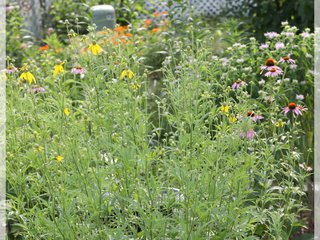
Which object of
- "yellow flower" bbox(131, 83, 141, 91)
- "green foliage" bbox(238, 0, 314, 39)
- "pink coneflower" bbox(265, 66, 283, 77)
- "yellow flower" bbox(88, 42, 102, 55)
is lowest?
"green foliage" bbox(238, 0, 314, 39)

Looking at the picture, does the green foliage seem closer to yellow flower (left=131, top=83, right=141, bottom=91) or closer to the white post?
the white post

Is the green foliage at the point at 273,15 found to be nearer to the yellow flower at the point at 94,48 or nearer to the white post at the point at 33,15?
the white post at the point at 33,15

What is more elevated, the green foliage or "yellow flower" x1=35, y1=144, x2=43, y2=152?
"yellow flower" x1=35, y1=144, x2=43, y2=152

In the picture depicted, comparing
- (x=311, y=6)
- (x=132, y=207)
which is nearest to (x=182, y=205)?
(x=132, y=207)

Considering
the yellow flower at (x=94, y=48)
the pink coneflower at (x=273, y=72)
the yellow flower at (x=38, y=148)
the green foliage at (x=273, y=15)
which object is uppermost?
the yellow flower at (x=94, y=48)

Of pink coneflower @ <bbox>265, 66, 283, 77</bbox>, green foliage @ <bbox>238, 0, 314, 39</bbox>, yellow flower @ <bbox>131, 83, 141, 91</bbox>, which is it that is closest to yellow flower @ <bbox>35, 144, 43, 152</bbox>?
yellow flower @ <bbox>131, 83, 141, 91</bbox>

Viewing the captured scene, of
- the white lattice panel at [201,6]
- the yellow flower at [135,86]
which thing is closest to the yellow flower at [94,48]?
the yellow flower at [135,86]

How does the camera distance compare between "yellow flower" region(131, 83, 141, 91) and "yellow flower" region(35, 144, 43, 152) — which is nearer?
"yellow flower" region(35, 144, 43, 152)

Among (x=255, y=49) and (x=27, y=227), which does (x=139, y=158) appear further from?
(x=255, y=49)

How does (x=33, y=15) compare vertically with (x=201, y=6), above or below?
above

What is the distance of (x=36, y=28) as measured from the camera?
789cm

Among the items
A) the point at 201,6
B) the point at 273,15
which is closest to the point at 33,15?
the point at 201,6

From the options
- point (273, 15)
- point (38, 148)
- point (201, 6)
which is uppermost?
point (38, 148)

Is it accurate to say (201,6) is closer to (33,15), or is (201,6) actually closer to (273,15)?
(33,15)
